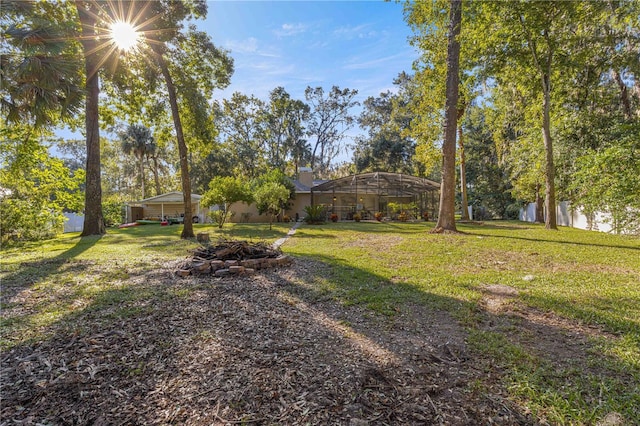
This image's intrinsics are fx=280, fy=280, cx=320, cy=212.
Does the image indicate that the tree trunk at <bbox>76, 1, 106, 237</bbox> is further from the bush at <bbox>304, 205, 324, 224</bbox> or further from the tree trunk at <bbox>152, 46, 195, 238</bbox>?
the bush at <bbox>304, 205, 324, 224</bbox>

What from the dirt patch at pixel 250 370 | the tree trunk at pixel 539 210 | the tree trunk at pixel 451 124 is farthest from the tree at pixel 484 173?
the dirt patch at pixel 250 370

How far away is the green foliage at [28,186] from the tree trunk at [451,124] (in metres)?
13.6

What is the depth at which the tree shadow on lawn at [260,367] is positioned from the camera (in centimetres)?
180

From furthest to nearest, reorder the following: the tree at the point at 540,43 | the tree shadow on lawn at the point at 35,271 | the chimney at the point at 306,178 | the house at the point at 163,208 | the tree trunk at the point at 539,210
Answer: the chimney at the point at 306,178
the house at the point at 163,208
the tree trunk at the point at 539,210
the tree at the point at 540,43
the tree shadow on lawn at the point at 35,271

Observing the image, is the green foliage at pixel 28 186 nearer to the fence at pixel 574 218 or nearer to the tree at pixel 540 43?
the tree at pixel 540 43

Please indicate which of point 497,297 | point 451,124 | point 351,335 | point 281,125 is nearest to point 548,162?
point 451,124

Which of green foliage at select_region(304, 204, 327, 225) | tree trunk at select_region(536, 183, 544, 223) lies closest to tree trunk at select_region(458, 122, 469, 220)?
tree trunk at select_region(536, 183, 544, 223)

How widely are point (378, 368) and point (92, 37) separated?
47.3 ft

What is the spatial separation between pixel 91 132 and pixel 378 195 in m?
18.3

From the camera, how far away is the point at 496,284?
4551 mm

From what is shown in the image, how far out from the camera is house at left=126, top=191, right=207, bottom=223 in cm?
2258

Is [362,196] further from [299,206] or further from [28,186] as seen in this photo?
[28,186]

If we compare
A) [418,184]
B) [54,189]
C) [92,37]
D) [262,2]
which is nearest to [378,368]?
[262,2]

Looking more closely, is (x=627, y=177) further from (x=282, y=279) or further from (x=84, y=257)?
(x=84, y=257)
